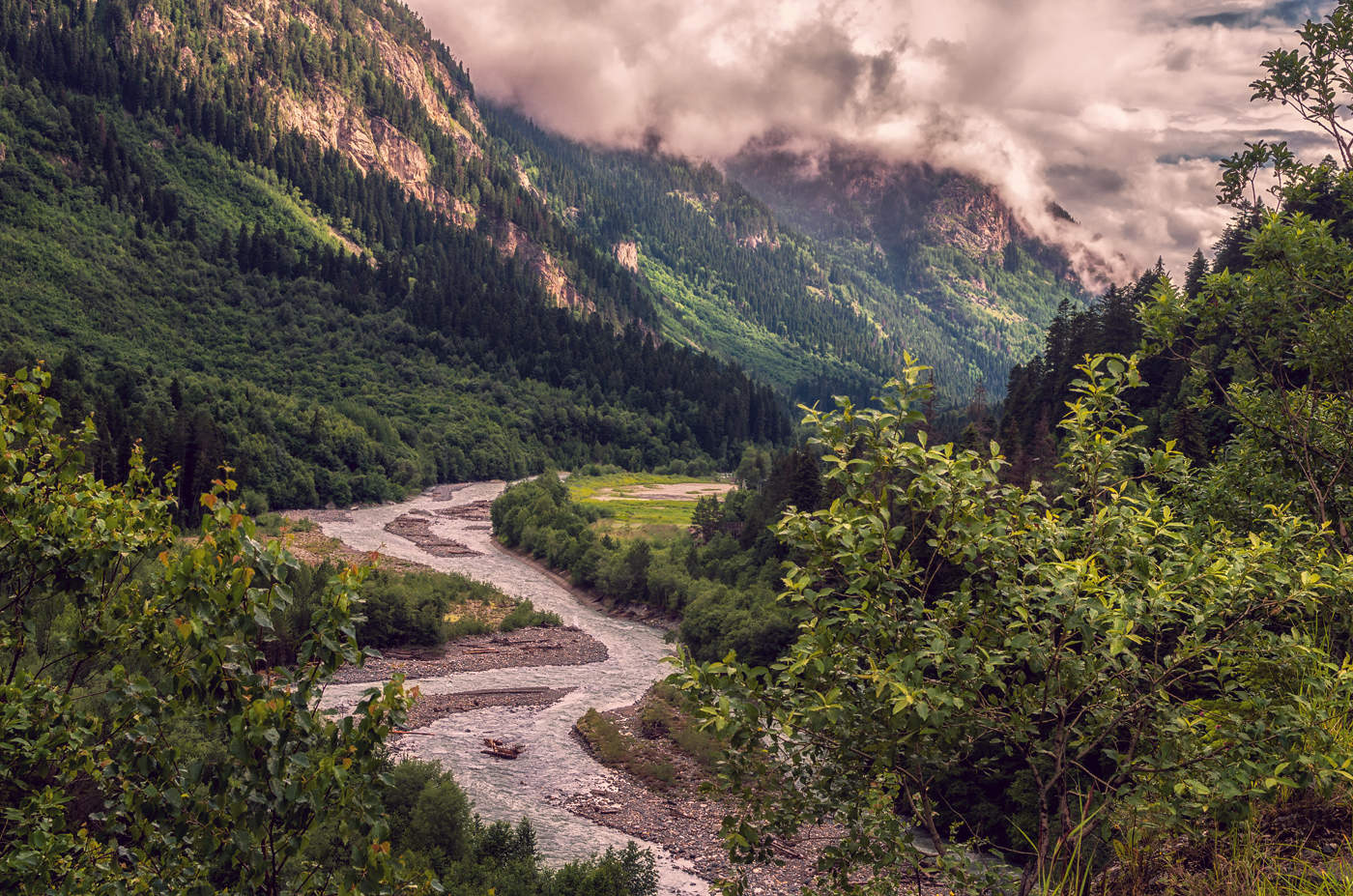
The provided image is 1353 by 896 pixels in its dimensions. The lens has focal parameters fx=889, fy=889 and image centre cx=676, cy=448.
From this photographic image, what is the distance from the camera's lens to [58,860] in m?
8.51

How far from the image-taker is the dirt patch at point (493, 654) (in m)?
64.4

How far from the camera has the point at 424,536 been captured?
110 m

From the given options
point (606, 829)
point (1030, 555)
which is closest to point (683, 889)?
point (606, 829)

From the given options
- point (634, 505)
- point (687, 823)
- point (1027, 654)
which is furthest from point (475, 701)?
point (634, 505)

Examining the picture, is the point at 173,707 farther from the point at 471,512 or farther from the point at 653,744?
the point at 471,512

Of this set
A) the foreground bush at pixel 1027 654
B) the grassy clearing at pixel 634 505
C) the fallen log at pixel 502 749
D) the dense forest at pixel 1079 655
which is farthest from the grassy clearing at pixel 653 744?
the grassy clearing at pixel 634 505

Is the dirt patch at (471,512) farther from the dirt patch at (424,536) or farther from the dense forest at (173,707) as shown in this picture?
the dense forest at (173,707)

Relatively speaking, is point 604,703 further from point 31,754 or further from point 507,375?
point 507,375

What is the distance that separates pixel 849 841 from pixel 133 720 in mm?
6735

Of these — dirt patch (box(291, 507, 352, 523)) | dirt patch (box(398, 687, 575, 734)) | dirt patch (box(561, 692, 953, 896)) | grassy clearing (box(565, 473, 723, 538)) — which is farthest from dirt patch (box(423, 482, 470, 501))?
dirt patch (box(561, 692, 953, 896))

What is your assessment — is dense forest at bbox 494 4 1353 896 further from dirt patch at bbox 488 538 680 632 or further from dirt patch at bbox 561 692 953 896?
dirt patch at bbox 488 538 680 632

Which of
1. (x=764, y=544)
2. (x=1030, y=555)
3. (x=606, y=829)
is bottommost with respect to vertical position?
(x=606, y=829)

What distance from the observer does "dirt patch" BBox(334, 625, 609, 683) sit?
6444cm

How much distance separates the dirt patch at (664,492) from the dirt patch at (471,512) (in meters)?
16.0
